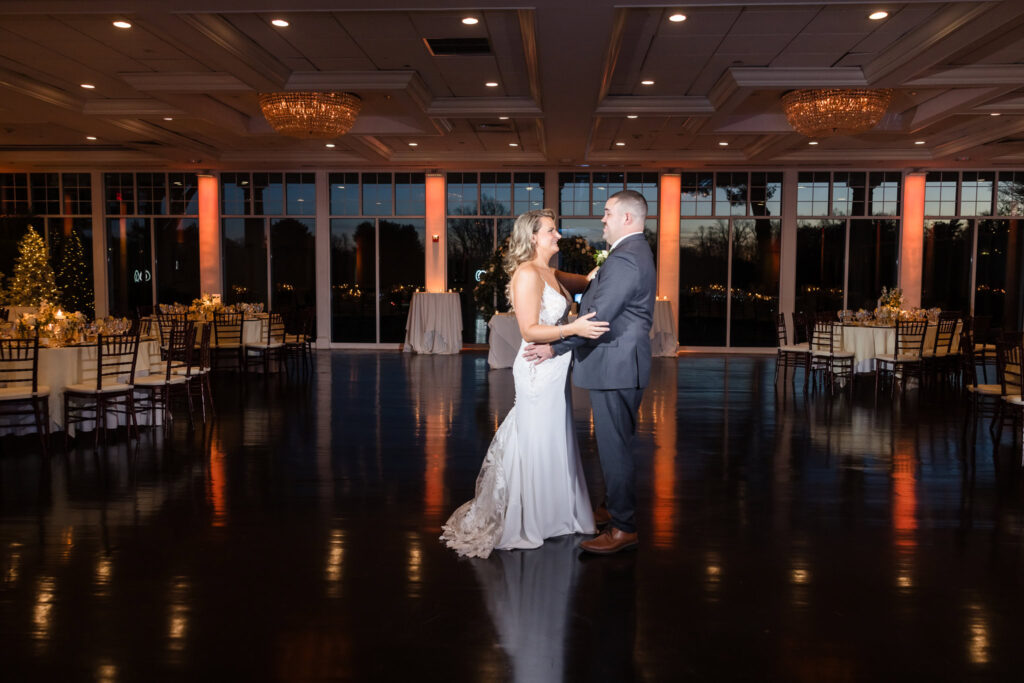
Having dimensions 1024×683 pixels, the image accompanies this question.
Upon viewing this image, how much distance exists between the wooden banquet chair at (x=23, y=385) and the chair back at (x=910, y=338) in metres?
9.52

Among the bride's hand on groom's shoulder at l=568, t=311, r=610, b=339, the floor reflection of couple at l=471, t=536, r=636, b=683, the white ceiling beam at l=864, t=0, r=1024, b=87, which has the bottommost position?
the floor reflection of couple at l=471, t=536, r=636, b=683

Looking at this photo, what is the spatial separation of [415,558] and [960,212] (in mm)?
15378

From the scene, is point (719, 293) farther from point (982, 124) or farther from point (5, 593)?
point (5, 593)

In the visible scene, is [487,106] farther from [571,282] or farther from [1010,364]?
[1010,364]

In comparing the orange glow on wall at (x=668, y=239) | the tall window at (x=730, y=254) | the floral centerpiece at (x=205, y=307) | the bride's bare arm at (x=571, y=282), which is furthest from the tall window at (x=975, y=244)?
the bride's bare arm at (x=571, y=282)

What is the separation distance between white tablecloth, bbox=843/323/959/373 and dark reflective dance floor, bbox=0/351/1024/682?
378 cm

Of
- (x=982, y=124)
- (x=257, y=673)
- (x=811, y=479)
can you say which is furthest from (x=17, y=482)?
(x=982, y=124)

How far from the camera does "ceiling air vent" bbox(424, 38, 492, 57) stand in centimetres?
795

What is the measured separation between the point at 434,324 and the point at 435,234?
81.3 inches

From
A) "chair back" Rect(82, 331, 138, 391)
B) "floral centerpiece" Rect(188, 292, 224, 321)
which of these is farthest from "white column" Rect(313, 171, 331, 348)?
"chair back" Rect(82, 331, 138, 391)

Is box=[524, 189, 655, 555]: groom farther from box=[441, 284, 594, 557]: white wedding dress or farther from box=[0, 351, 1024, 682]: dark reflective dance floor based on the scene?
box=[0, 351, 1024, 682]: dark reflective dance floor

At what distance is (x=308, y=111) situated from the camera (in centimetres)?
945

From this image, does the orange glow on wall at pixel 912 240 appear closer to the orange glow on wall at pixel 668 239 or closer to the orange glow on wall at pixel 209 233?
the orange glow on wall at pixel 668 239

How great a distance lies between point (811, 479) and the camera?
5.66 meters
